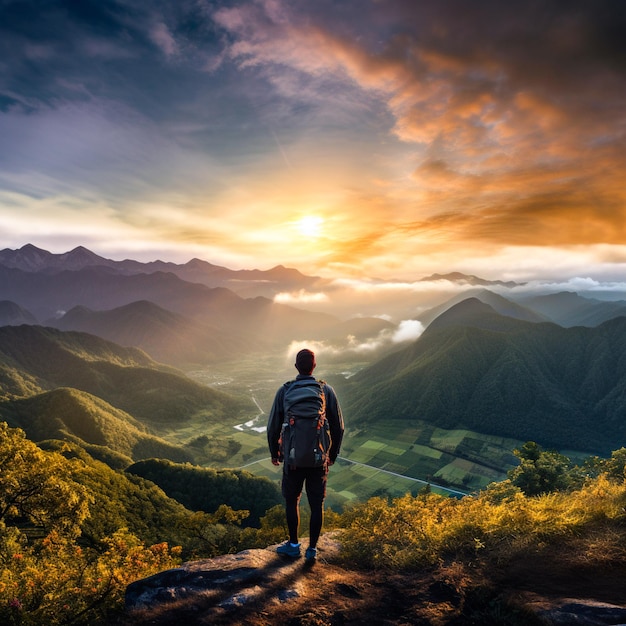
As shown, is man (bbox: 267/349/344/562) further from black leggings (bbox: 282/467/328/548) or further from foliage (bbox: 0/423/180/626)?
foliage (bbox: 0/423/180/626)

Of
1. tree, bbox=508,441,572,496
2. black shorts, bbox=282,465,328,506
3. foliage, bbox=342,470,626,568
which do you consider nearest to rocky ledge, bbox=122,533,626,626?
foliage, bbox=342,470,626,568

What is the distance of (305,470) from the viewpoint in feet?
26.1

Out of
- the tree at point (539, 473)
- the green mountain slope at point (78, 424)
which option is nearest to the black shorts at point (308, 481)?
the tree at point (539, 473)

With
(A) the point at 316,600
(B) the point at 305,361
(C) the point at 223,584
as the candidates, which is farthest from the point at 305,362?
(C) the point at 223,584

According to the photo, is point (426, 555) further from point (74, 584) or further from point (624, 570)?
point (74, 584)

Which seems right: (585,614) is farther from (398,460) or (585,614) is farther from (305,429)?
(398,460)

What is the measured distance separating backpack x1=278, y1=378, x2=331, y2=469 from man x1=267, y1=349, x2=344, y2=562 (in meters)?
0.24

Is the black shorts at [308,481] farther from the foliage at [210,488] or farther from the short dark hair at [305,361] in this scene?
the foliage at [210,488]

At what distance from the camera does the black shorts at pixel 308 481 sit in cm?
792

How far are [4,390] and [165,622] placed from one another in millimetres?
238536

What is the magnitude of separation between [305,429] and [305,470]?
1.07 metres

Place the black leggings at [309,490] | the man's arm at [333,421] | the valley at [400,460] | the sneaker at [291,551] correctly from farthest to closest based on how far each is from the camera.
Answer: the valley at [400,460], the sneaker at [291,551], the man's arm at [333,421], the black leggings at [309,490]

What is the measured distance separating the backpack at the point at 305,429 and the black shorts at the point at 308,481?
0.83ft

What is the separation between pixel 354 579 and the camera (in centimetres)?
759
